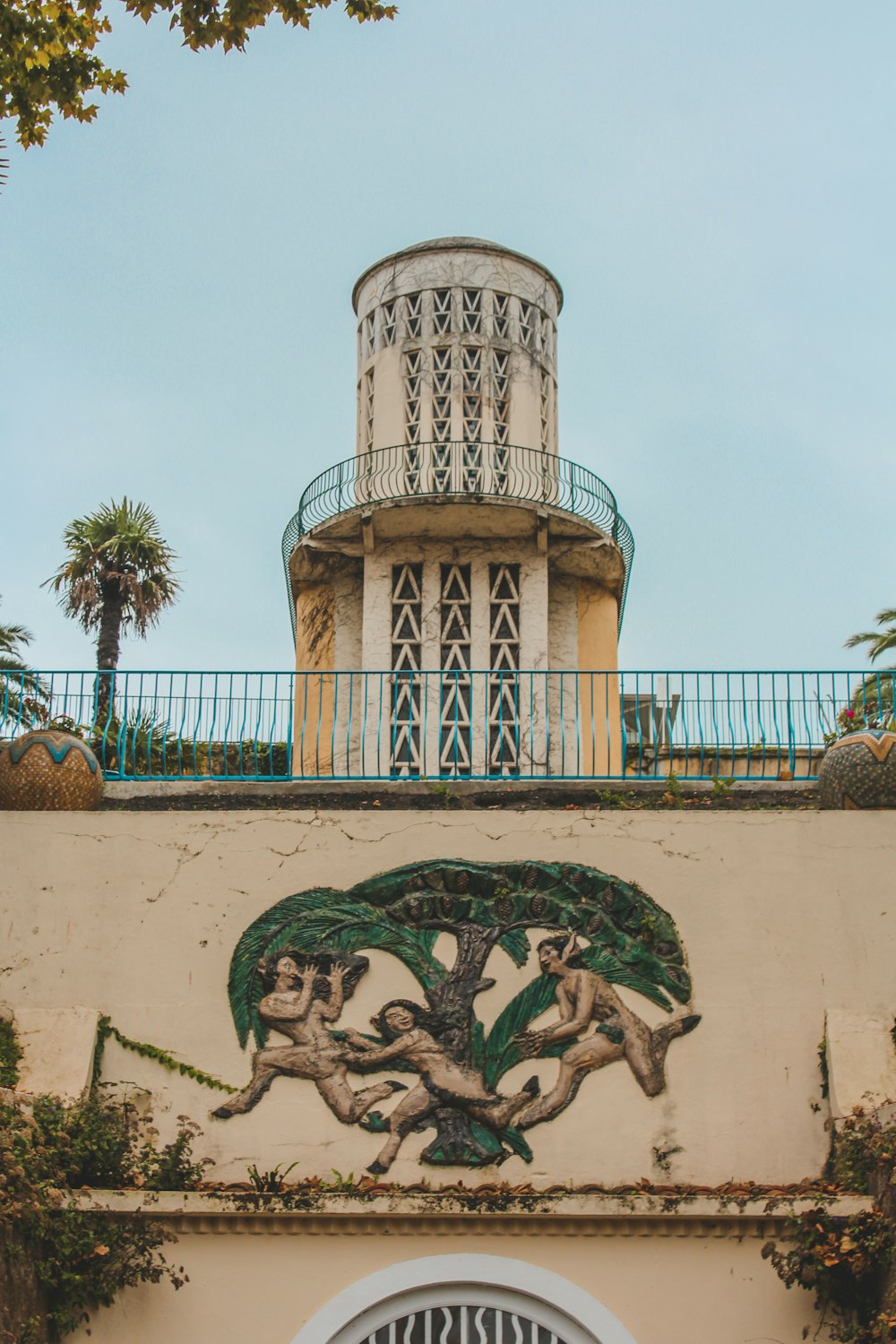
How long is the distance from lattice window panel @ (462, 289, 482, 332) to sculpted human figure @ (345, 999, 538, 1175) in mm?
13019

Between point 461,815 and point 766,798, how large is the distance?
366 centimetres

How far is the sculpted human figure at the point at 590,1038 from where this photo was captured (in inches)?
510

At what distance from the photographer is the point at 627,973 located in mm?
13383

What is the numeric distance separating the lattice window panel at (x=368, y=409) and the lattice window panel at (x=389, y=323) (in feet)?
1.63

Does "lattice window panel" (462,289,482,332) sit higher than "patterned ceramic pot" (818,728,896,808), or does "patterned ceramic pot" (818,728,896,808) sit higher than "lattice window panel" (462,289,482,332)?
"lattice window panel" (462,289,482,332)

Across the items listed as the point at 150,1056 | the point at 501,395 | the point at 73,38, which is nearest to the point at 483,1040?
the point at 150,1056

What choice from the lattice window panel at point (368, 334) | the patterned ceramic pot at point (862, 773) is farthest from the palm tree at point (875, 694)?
the lattice window panel at point (368, 334)

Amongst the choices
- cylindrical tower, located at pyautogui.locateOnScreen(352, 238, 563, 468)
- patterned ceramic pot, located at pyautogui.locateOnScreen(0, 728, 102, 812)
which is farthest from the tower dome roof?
patterned ceramic pot, located at pyautogui.locateOnScreen(0, 728, 102, 812)

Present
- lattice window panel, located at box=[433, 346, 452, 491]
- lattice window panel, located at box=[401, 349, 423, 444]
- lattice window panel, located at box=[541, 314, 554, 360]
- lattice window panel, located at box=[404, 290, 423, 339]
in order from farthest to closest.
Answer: lattice window panel, located at box=[541, 314, 554, 360] → lattice window panel, located at box=[404, 290, 423, 339] → lattice window panel, located at box=[401, 349, 423, 444] → lattice window panel, located at box=[433, 346, 452, 491]

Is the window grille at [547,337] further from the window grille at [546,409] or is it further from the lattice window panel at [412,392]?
the lattice window panel at [412,392]

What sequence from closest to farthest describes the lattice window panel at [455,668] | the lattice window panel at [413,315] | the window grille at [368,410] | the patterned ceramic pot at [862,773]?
1. the patterned ceramic pot at [862,773]
2. the lattice window panel at [455,668]
3. the window grille at [368,410]
4. the lattice window panel at [413,315]

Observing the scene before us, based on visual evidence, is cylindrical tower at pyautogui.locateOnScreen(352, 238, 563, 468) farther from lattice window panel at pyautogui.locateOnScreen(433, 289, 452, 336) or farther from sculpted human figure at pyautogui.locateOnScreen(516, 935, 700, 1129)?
sculpted human figure at pyautogui.locateOnScreen(516, 935, 700, 1129)

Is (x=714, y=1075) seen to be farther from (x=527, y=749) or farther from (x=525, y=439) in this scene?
(x=525, y=439)

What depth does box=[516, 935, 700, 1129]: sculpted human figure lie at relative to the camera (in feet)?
42.5
